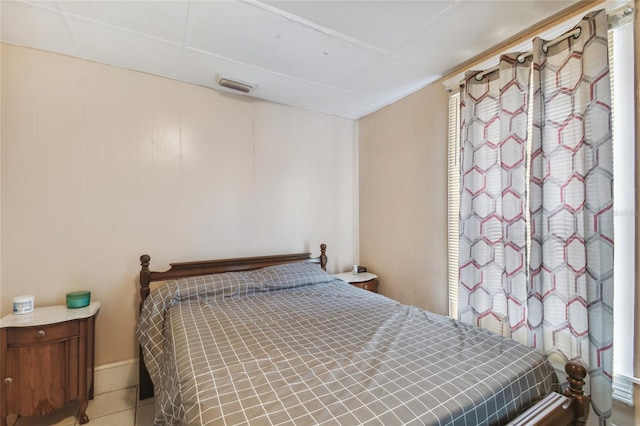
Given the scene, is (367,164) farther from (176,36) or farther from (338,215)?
(176,36)

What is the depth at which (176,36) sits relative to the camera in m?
1.99

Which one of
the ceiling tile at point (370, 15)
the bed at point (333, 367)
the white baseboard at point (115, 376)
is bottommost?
the white baseboard at point (115, 376)

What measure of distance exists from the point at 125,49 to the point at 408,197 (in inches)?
107

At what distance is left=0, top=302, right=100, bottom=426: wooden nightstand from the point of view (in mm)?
1774

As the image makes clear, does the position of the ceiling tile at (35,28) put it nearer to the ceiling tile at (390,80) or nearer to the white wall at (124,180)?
the white wall at (124,180)

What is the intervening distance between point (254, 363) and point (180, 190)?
1886 millimetres

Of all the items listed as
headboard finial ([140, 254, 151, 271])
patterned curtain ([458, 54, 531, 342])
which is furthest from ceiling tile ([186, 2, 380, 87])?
headboard finial ([140, 254, 151, 271])

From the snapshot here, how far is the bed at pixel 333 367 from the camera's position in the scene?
3.21ft

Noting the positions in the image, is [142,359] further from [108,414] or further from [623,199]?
[623,199]

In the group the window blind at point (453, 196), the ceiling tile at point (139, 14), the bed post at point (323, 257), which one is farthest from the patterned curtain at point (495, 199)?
the ceiling tile at point (139, 14)

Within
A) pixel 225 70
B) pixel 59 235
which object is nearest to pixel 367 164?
pixel 225 70

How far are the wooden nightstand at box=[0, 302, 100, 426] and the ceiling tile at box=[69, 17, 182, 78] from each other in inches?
76.4

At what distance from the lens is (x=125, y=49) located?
84.1 inches

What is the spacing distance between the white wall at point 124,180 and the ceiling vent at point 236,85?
17 centimetres
